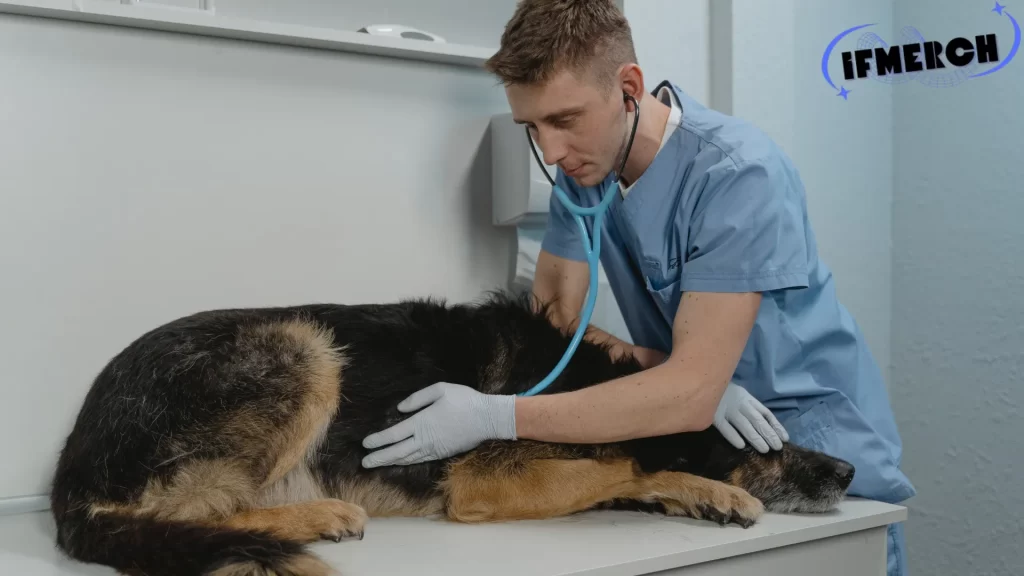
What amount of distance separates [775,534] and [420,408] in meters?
0.62

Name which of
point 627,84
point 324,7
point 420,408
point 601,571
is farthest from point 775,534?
point 324,7

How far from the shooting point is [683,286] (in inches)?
58.6

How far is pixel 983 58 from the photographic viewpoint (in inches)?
93.7

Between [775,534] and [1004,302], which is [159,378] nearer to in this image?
[775,534]

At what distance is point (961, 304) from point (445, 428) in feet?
5.94

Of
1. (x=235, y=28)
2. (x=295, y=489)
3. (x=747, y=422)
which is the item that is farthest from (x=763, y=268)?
(x=235, y=28)

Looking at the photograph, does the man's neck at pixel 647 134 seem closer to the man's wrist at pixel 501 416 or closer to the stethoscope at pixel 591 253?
the stethoscope at pixel 591 253

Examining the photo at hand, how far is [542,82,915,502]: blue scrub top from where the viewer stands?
147cm

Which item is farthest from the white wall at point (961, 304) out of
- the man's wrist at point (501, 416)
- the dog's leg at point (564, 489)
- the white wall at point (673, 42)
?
the man's wrist at point (501, 416)

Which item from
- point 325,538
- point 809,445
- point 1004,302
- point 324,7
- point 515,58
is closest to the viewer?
point 325,538

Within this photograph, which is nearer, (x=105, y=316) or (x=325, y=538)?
(x=325, y=538)

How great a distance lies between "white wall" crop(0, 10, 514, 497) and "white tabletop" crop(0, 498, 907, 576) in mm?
449

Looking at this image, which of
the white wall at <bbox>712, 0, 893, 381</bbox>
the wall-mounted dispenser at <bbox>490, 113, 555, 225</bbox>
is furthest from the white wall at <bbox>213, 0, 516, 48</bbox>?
the white wall at <bbox>712, 0, 893, 381</bbox>

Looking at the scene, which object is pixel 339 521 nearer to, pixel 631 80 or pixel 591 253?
pixel 591 253
